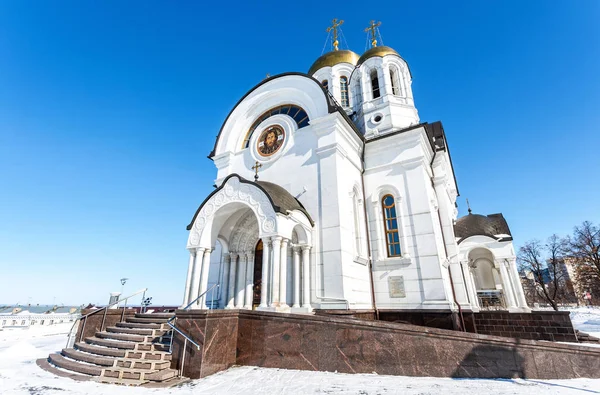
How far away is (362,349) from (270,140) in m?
9.76

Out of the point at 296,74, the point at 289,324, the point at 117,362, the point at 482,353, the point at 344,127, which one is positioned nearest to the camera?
the point at 482,353

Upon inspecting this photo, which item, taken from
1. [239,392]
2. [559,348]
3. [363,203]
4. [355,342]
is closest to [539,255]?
[363,203]

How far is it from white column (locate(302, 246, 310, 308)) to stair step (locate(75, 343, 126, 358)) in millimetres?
5141

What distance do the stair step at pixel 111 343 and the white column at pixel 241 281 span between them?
4815 millimetres

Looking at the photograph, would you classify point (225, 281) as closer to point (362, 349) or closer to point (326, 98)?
point (362, 349)

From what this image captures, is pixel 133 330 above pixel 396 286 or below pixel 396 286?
below

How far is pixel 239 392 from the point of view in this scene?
16.5 ft

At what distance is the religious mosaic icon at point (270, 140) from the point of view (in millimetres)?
13125

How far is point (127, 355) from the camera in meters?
6.40

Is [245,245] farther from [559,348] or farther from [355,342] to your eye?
[559,348]

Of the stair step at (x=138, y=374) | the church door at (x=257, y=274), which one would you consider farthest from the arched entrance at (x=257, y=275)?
the stair step at (x=138, y=374)

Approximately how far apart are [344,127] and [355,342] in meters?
8.42

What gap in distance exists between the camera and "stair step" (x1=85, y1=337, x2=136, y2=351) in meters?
6.96

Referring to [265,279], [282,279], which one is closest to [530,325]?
[282,279]
